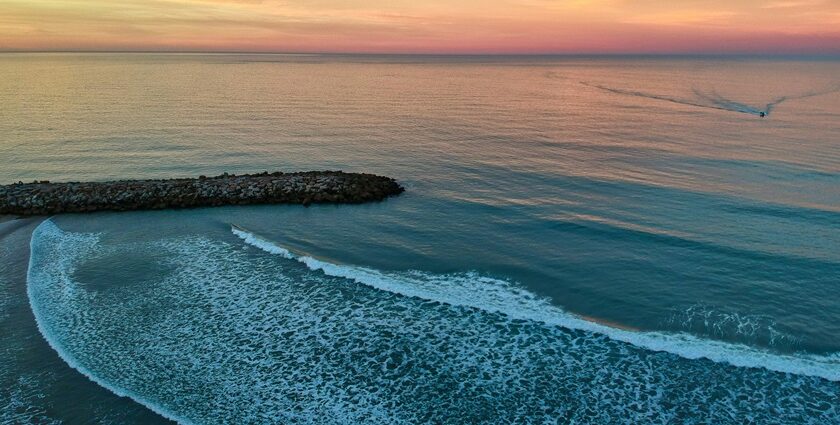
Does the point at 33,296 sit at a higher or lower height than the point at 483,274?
lower

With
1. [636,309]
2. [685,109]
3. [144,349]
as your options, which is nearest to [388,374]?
[144,349]

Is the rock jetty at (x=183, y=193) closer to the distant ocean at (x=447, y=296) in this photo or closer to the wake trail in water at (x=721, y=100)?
the distant ocean at (x=447, y=296)

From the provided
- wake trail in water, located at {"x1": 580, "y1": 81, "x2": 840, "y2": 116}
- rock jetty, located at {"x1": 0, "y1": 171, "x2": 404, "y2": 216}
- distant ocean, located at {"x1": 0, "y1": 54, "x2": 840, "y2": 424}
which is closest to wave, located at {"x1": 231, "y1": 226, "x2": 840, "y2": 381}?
distant ocean, located at {"x1": 0, "y1": 54, "x2": 840, "y2": 424}

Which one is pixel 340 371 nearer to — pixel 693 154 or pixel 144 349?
pixel 144 349

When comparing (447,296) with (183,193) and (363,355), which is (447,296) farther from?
(183,193)

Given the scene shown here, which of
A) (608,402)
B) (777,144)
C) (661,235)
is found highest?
(777,144)

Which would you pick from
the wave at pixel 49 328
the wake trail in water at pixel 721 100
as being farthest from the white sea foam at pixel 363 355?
the wake trail in water at pixel 721 100
